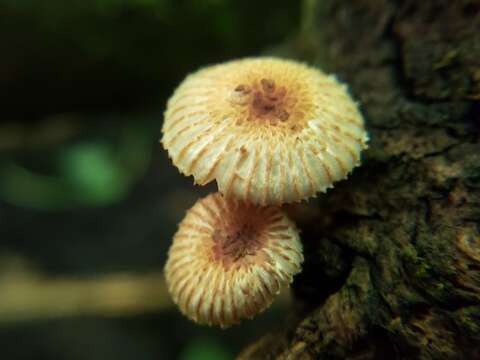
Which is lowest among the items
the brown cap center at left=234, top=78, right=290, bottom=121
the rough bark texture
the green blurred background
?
the rough bark texture

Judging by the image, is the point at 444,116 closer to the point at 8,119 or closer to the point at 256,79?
the point at 256,79

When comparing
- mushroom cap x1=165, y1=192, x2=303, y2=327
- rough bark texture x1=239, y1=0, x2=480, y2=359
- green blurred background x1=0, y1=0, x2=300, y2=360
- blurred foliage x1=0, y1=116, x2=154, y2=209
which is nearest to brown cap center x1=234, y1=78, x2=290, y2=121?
mushroom cap x1=165, y1=192, x2=303, y2=327

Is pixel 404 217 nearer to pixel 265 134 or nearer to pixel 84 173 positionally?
pixel 265 134

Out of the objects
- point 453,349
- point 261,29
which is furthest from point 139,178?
point 453,349

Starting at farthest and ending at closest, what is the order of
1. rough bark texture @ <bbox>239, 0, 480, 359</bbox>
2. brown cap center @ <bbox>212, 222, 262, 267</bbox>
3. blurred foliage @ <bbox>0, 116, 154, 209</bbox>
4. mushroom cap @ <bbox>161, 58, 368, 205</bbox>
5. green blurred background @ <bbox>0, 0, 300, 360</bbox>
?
blurred foliage @ <bbox>0, 116, 154, 209</bbox>, green blurred background @ <bbox>0, 0, 300, 360</bbox>, brown cap center @ <bbox>212, 222, 262, 267</bbox>, mushroom cap @ <bbox>161, 58, 368, 205</bbox>, rough bark texture @ <bbox>239, 0, 480, 359</bbox>

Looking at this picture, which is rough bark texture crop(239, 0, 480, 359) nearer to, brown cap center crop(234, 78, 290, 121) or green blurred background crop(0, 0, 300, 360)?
brown cap center crop(234, 78, 290, 121)

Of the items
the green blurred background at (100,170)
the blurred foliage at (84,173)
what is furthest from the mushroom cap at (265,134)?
the blurred foliage at (84,173)

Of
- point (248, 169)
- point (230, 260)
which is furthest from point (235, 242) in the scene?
point (248, 169)
